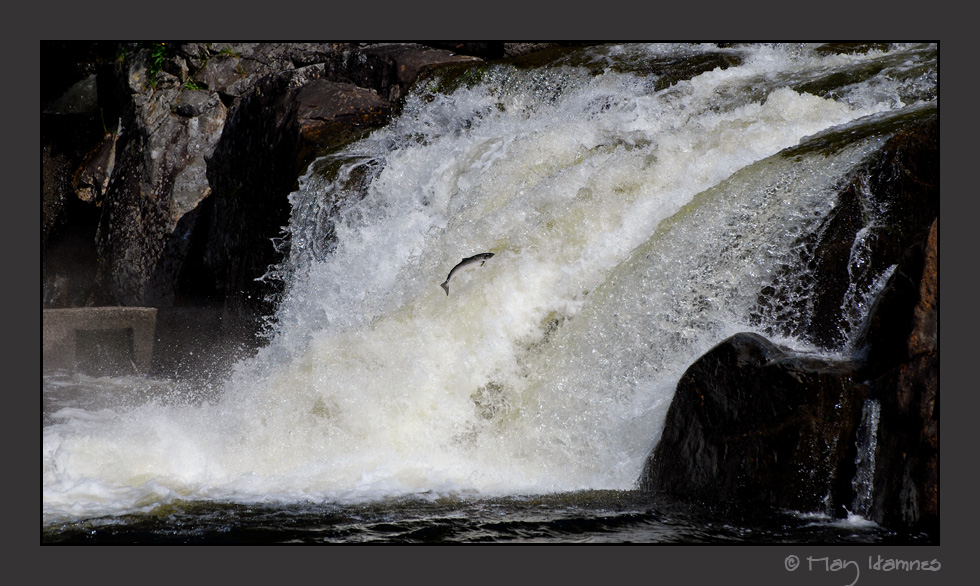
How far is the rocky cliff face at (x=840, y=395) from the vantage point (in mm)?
2961

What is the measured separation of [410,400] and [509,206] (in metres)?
1.39

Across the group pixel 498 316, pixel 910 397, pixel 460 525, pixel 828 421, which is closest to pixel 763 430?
pixel 828 421

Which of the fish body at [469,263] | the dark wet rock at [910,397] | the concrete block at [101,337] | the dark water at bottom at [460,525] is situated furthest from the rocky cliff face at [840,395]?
the concrete block at [101,337]

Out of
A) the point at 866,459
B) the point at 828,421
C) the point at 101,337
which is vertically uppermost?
the point at 101,337

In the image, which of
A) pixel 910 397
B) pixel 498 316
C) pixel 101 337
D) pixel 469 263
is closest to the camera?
pixel 910 397

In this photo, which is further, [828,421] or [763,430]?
[763,430]

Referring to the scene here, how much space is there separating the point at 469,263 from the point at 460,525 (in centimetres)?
196

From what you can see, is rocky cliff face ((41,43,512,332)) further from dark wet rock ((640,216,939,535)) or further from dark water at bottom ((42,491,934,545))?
dark wet rock ((640,216,939,535))

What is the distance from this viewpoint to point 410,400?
177 inches

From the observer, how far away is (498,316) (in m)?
4.68

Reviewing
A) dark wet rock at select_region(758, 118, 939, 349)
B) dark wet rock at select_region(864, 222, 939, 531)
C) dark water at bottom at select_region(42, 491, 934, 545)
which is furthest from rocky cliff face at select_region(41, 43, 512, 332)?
dark wet rock at select_region(864, 222, 939, 531)

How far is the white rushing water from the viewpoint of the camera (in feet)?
13.2

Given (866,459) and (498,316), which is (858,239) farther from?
(498,316)

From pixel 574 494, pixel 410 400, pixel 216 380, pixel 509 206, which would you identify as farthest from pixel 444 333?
pixel 216 380
